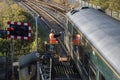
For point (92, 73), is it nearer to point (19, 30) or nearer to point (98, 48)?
point (98, 48)

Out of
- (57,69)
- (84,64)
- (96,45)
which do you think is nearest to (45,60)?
(57,69)

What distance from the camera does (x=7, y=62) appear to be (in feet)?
51.6

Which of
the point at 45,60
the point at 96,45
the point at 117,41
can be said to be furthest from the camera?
the point at 45,60

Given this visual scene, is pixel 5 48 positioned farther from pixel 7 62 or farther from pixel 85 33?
pixel 85 33

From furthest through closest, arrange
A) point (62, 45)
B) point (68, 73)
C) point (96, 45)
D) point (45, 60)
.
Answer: point (62, 45), point (45, 60), point (68, 73), point (96, 45)

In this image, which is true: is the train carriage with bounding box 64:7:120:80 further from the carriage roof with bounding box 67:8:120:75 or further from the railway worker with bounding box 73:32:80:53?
the railway worker with bounding box 73:32:80:53

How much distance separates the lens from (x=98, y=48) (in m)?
9.70

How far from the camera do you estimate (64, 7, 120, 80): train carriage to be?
27.8 feet

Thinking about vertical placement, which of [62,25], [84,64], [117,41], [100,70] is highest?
[117,41]

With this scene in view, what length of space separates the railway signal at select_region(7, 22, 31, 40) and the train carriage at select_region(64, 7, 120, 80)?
6.37ft

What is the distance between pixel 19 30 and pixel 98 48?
438cm

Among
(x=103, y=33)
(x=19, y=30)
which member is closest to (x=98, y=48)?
(x=103, y=33)

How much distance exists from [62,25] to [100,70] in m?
18.3

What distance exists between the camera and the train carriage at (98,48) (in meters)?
8.46
